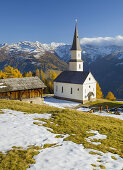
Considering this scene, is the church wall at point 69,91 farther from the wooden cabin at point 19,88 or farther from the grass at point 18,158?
the grass at point 18,158

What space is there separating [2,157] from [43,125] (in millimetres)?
5873

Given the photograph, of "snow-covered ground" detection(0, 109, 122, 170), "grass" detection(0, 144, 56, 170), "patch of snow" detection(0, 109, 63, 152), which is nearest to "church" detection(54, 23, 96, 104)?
"patch of snow" detection(0, 109, 63, 152)

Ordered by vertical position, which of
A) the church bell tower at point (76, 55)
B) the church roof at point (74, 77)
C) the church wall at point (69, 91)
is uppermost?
the church bell tower at point (76, 55)

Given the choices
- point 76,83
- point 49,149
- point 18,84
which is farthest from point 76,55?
point 49,149

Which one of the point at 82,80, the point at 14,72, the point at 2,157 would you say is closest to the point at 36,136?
the point at 2,157

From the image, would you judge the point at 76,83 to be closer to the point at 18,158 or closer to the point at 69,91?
the point at 69,91

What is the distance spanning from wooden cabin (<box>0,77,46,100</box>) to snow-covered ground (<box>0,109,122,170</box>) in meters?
21.4

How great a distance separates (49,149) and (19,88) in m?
27.2

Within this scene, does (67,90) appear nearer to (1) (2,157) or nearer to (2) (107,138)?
(2) (107,138)

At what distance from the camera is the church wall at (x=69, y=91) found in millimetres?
48041

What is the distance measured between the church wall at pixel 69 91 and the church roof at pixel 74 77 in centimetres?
111

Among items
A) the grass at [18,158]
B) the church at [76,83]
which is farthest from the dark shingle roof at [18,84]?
the grass at [18,158]

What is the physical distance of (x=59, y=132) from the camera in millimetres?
13969

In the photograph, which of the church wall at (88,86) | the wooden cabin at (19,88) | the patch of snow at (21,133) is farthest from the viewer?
the church wall at (88,86)
